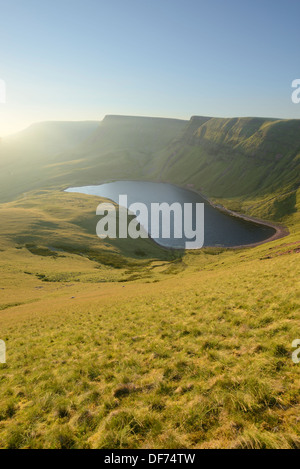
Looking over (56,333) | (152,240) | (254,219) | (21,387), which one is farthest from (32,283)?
(254,219)

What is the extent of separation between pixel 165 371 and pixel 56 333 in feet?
42.9

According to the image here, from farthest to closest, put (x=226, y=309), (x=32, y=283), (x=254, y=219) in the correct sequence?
(x=254, y=219)
(x=32, y=283)
(x=226, y=309)

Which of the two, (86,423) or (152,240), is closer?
(86,423)

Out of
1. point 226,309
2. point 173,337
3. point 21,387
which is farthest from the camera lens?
point 226,309

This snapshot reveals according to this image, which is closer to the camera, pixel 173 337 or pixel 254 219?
pixel 173 337

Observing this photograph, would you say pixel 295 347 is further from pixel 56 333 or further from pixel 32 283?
pixel 32 283

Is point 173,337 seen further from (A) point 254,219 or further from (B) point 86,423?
(A) point 254,219

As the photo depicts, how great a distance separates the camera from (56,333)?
733 inches

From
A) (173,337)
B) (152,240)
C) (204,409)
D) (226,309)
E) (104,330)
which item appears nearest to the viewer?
(204,409)

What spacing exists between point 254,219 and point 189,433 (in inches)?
6079

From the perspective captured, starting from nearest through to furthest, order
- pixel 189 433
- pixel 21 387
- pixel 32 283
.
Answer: pixel 189 433 < pixel 21 387 < pixel 32 283

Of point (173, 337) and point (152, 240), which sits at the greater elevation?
point (173, 337)

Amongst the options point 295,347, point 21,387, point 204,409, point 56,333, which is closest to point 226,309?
point 295,347

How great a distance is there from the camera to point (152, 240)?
370 ft
